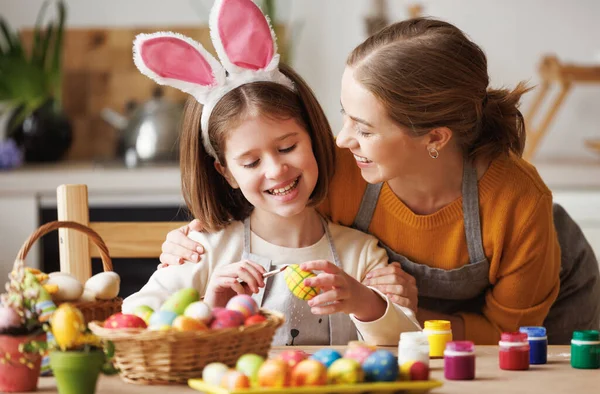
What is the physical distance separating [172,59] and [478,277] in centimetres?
71

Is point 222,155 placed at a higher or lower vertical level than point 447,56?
lower

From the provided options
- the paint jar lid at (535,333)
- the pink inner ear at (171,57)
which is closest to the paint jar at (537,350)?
the paint jar lid at (535,333)

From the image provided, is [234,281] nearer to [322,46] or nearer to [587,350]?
[587,350]

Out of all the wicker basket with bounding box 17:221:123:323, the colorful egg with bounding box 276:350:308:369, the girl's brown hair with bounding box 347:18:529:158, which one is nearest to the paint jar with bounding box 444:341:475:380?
the colorful egg with bounding box 276:350:308:369

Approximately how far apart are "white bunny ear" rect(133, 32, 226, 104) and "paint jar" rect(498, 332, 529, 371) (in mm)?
704

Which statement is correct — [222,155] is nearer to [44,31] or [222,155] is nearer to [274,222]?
[274,222]

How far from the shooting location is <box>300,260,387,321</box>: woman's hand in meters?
1.38

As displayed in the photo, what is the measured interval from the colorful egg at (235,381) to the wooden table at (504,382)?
0.43 ft

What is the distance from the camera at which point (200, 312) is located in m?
1.11

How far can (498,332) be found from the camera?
5.99 ft

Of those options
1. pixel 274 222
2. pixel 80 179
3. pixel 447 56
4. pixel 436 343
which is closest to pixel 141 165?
pixel 80 179

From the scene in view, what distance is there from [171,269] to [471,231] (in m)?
0.57

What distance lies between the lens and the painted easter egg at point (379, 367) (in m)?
1.02

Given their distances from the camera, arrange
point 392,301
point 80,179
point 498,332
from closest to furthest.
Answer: point 392,301 → point 498,332 → point 80,179
